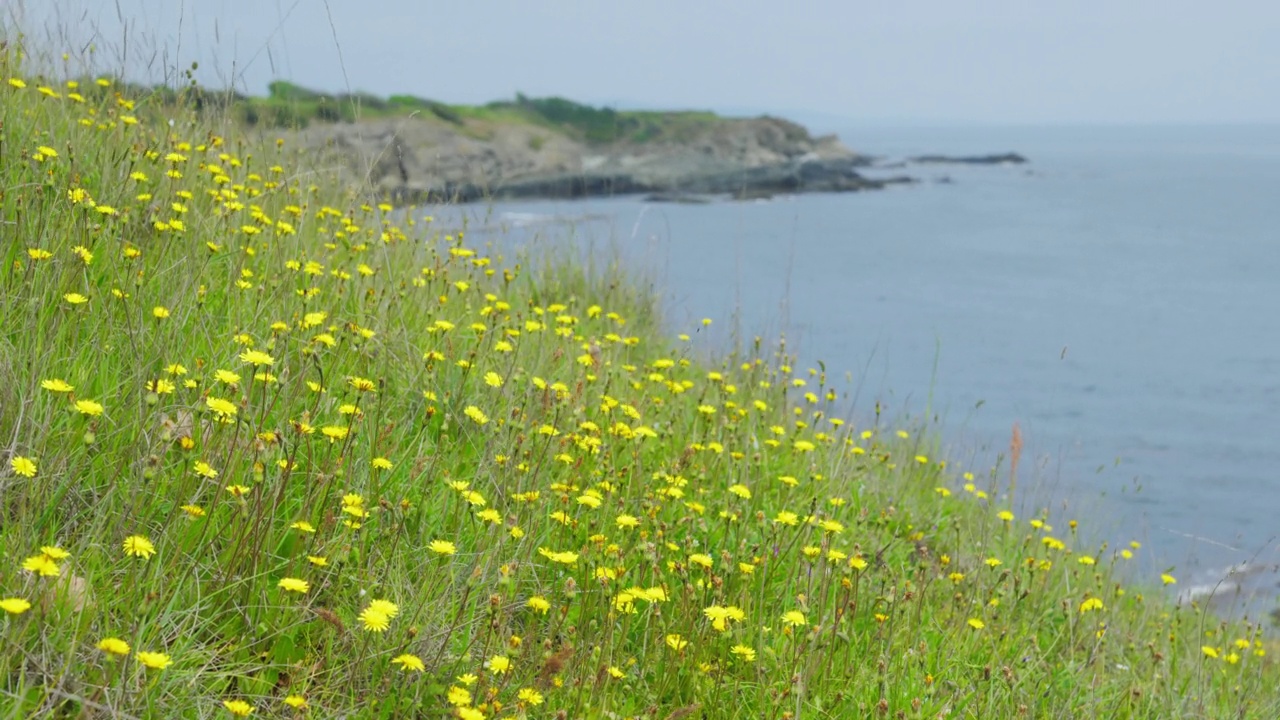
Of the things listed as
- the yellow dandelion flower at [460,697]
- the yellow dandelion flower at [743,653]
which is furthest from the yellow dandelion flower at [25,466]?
the yellow dandelion flower at [743,653]

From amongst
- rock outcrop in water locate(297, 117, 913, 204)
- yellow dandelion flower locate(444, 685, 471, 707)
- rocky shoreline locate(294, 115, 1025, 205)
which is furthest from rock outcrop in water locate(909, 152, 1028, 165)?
yellow dandelion flower locate(444, 685, 471, 707)

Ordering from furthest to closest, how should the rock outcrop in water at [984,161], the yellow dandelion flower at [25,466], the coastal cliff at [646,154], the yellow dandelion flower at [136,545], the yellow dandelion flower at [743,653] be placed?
1. the rock outcrop in water at [984,161]
2. the coastal cliff at [646,154]
3. the yellow dandelion flower at [743,653]
4. the yellow dandelion flower at [25,466]
5. the yellow dandelion flower at [136,545]

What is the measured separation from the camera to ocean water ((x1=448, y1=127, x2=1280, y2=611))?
8250mm

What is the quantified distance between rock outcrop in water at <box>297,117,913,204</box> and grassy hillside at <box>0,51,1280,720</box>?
100 ft

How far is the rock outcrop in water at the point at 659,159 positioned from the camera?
134 feet

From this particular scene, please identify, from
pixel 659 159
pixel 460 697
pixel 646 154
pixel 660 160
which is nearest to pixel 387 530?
pixel 460 697

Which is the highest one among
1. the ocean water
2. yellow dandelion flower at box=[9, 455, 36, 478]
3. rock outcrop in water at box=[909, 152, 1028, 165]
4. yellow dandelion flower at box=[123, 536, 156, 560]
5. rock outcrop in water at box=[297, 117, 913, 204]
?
rock outcrop in water at box=[909, 152, 1028, 165]

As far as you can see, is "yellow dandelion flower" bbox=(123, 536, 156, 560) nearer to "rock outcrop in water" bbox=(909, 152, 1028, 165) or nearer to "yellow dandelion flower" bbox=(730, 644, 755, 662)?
"yellow dandelion flower" bbox=(730, 644, 755, 662)

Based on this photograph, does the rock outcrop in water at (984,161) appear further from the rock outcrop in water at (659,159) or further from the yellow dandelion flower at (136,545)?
the yellow dandelion flower at (136,545)

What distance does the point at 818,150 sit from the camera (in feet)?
199

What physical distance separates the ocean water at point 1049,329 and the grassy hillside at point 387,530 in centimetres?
106

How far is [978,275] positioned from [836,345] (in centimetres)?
1015

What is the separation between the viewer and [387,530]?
2912 mm

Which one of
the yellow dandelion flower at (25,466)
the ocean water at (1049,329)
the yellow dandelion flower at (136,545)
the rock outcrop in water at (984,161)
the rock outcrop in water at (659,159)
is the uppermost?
the rock outcrop in water at (984,161)
